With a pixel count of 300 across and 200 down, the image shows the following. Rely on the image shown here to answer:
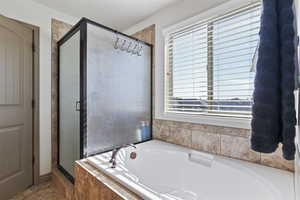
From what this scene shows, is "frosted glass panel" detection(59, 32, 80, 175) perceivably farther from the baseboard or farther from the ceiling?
the ceiling

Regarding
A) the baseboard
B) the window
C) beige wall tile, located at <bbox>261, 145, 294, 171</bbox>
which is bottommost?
the baseboard

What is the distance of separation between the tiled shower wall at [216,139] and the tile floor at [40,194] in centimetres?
136

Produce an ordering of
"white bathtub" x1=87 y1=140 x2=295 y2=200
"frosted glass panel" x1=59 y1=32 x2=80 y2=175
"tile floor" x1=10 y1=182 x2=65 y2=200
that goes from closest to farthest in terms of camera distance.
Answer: "white bathtub" x1=87 y1=140 x2=295 y2=200
"frosted glass panel" x1=59 y1=32 x2=80 y2=175
"tile floor" x1=10 y1=182 x2=65 y2=200

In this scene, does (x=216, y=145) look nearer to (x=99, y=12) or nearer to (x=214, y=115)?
(x=214, y=115)

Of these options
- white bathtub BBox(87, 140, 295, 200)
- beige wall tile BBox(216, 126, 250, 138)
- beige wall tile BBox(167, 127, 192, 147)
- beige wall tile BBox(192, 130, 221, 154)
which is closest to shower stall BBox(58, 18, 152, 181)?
white bathtub BBox(87, 140, 295, 200)

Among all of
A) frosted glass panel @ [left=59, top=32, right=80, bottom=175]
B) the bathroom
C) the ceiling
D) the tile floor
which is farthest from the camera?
the ceiling

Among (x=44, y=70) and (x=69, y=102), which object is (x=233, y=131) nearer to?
(x=69, y=102)

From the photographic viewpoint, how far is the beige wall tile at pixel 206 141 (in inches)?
60.9

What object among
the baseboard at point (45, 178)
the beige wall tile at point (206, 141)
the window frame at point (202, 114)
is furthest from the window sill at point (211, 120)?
the baseboard at point (45, 178)

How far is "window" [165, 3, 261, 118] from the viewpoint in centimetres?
140

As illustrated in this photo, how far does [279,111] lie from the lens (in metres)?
0.55

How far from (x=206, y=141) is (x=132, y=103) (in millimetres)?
940

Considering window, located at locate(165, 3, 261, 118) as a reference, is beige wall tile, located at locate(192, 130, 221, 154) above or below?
below

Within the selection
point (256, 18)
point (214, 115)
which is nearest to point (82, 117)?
point (214, 115)
